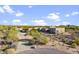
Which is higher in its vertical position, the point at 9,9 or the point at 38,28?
the point at 9,9

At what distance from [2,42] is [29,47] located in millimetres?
292

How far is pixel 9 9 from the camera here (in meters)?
2.16

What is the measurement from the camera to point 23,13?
85.7 inches

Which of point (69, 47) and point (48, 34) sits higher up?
point (48, 34)
